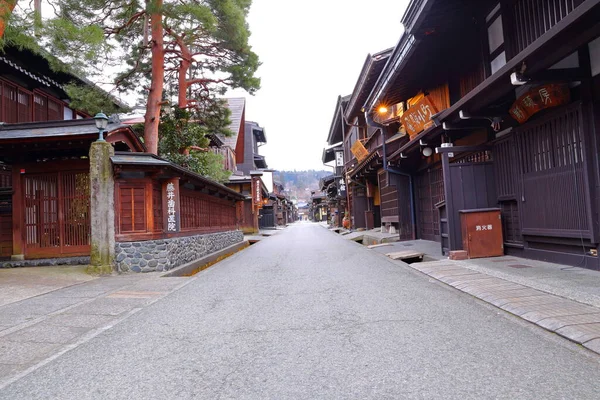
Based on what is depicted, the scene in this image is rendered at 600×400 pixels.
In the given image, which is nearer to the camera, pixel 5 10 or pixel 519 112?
pixel 5 10

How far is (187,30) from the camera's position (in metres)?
14.4

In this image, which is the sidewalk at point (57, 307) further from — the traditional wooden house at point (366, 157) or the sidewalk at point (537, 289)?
the traditional wooden house at point (366, 157)

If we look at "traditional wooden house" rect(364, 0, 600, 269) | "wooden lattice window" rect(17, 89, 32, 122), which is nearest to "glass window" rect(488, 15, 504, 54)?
"traditional wooden house" rect(364, 0, 600, 269)

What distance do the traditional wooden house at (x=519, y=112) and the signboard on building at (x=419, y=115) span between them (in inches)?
2.6

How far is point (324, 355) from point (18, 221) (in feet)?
36.6

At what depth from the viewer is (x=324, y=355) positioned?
376 centimetres

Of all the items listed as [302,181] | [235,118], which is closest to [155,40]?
[235,118]

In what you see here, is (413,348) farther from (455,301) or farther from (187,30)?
(187,30)

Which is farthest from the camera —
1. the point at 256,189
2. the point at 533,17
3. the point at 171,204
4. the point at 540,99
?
the point at 256,189

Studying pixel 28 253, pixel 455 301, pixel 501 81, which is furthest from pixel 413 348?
pixel 28 253

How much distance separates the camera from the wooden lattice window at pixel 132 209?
10.4m

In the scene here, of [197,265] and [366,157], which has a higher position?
[366,157]

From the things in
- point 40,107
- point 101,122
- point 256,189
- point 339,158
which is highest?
point 339,158

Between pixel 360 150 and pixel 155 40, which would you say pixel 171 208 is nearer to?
pixel 155 40
